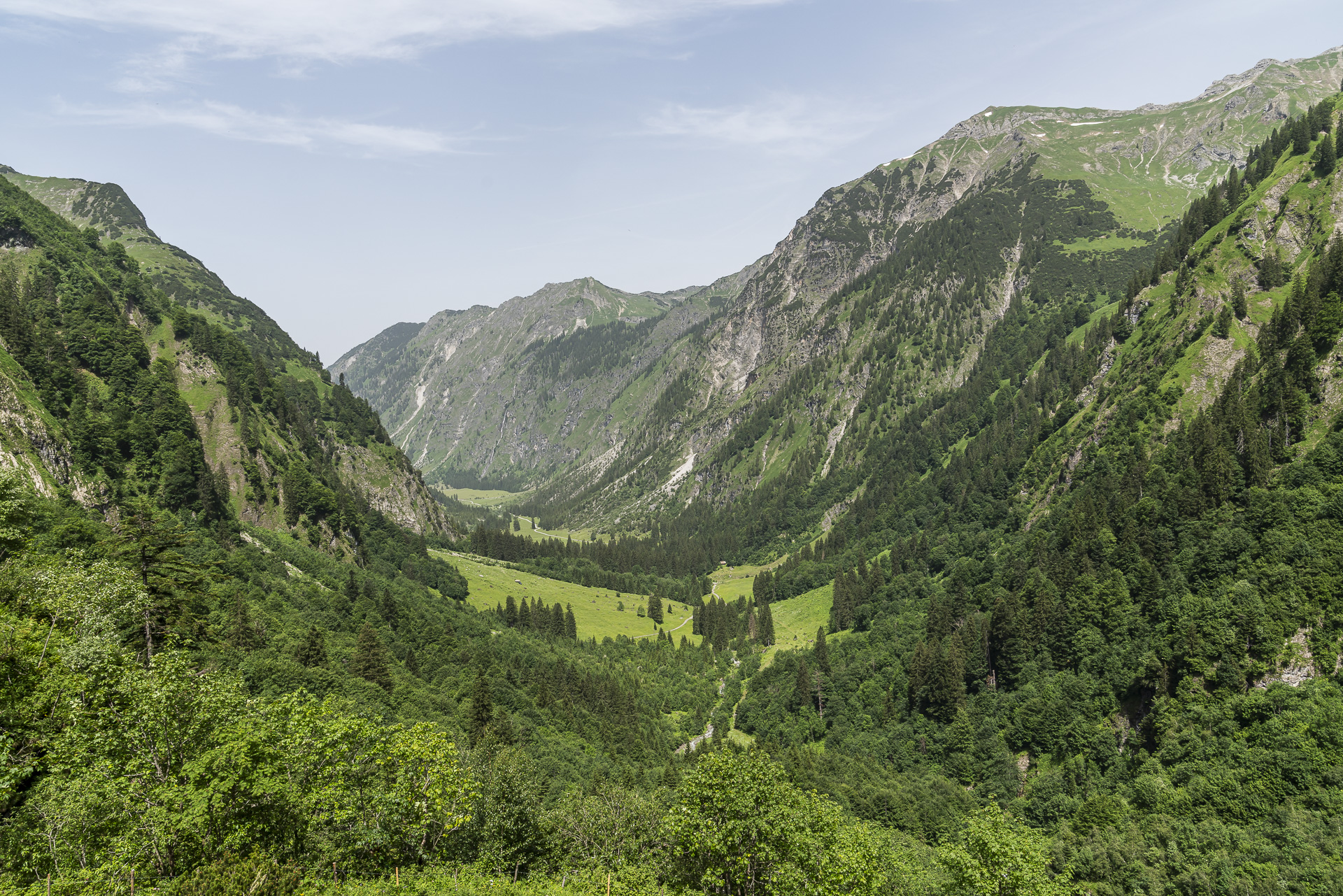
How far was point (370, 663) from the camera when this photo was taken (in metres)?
78.6

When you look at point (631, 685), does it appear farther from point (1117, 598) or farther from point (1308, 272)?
point (1308, 272)

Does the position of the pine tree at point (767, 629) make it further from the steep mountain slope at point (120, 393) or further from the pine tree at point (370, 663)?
the pine tree at point (370, 663)

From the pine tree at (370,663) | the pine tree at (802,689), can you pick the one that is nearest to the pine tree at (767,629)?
the pine tree at (802,689)

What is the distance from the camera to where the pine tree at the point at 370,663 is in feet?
255

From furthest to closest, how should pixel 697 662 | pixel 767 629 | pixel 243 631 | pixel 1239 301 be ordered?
1. pixel 767 629
2. pixel 697 662
3. pixel 1239 301
4. pixel 243 631

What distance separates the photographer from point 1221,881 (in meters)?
58.2

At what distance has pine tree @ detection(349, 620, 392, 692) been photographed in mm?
77875

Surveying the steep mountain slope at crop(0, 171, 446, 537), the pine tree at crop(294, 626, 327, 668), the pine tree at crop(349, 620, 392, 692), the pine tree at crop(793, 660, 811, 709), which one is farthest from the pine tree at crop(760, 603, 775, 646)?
the pine tree at crop(294, 626, 327, 668)

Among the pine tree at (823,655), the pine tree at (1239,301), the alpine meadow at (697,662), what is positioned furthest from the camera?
the pine tree at (823,655)

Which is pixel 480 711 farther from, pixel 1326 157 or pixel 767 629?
pixel 1326 157

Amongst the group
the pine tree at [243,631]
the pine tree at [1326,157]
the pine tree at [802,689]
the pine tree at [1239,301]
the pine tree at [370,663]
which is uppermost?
the pine tree at [1326,157]

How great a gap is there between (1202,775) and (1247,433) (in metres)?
67.9

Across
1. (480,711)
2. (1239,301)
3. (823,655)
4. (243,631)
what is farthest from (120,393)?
(1239,301)

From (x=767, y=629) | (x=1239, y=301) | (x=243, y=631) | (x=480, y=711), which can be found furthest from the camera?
(x=767, y=629)
